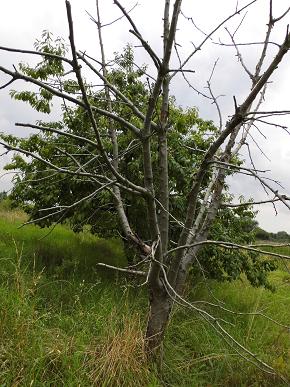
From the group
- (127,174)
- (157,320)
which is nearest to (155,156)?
(127,174)

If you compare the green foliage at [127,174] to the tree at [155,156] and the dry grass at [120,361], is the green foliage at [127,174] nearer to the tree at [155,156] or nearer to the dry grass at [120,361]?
the tree at [155,156]

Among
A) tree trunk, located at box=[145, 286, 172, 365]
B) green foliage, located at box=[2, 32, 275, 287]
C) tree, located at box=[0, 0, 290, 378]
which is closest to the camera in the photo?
tree, located at box=[0, 0, 290, 378]

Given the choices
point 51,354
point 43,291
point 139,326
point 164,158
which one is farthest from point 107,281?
point 164,158

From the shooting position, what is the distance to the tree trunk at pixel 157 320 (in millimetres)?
3967

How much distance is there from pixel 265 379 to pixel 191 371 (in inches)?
26.6

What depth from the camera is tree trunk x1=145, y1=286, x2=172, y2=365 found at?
397cm

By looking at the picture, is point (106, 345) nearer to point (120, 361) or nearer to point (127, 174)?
point (120, 361)

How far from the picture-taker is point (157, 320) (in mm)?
3984

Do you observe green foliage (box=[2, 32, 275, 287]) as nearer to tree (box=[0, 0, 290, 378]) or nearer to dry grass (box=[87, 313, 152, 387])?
tree (box=[0, 0, 290, 378])

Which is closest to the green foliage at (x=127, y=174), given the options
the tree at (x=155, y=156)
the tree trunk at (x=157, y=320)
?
the tree at (x=155, y=156)

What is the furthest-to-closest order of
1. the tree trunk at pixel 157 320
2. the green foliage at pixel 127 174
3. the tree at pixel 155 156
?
the green foliage at pixel 127 174 < the tree trunk at pixel 157 320 < the tree at pixel 155 156

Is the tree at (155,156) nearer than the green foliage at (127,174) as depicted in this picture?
Yes

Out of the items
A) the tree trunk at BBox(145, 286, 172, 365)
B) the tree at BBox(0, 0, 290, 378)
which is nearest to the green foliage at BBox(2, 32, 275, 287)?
the tree at BBox(0, 0, 290, 378)

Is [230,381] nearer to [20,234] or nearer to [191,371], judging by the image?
[191,371]
